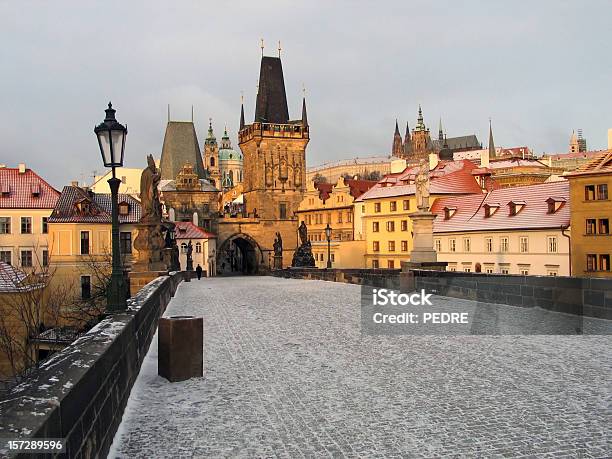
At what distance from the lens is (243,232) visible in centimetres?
7056

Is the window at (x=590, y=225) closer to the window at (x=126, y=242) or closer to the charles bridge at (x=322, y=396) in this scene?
the charles bridge at (x=322, y=396)

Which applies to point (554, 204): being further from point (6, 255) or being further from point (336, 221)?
point (6, 255)

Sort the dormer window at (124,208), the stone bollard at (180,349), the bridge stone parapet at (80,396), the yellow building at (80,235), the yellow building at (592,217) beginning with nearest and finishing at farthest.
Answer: the bridge stone parapet at (80,396) → the stone bollard at (180,349) → the yellow building at (592,217) → the yellow building at (80,235) → the dormer window at (124,208)

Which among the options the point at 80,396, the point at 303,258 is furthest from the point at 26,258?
the point at 80,396

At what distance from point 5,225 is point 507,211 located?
3809cm

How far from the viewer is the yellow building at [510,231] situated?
38219 mm

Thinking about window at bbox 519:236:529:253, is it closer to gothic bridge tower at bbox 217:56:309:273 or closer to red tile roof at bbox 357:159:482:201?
red tile roof at bbox 357:159:482:201

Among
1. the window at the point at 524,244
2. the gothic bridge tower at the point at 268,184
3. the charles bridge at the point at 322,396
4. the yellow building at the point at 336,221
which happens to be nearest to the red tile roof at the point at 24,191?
the gothic bridge tower at the point at 268,184

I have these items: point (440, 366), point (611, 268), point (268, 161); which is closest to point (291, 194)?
point (268, 161)

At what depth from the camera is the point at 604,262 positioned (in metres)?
35.0

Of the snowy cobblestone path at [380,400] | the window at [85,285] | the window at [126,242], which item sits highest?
the window at [126,242]

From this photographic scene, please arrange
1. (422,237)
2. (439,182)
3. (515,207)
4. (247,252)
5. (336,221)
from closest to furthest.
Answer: (422,237) < (515,207) < (439,182) < (336,221) < (247,252)

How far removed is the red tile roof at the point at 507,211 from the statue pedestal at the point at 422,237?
20.6 metres

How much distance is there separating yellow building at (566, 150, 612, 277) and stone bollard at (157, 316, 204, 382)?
32285mm
